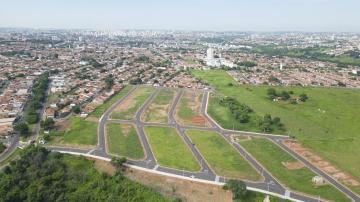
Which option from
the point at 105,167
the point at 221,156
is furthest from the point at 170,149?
the point at 105,167

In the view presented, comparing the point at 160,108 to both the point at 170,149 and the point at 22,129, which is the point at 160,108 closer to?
the point at 170,149

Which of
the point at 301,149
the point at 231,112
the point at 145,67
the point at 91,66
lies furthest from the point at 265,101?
the point at 91,66

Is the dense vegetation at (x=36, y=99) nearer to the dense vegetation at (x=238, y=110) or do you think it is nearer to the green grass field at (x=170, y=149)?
the green grass field at (x=170, y=149)

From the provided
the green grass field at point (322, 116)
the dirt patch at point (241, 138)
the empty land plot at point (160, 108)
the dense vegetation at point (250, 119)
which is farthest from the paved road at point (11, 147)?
the green grass field at point (322, 116)

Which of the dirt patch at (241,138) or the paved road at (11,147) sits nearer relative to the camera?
the paved road at (11,147)

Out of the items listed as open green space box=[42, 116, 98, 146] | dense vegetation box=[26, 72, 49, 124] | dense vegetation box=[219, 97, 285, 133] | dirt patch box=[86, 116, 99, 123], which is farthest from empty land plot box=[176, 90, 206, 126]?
dense vegetation box=[26, 72, 49, 124]

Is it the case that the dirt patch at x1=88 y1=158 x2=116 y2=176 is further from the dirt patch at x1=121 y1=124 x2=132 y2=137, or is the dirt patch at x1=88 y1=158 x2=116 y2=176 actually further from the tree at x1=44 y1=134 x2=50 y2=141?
the tree at x1=44 y1=134 x2=50 y2=141
